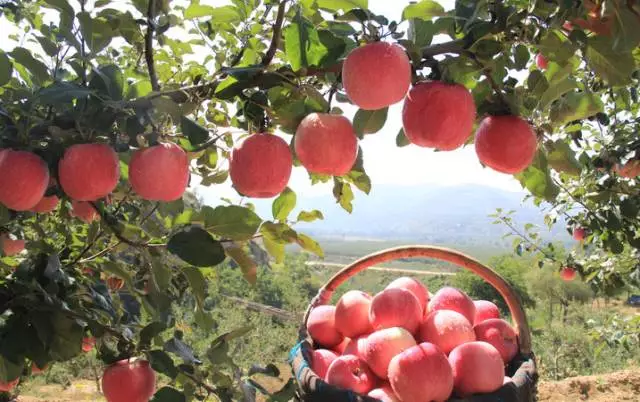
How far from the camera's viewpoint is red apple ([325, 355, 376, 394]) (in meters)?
1.33

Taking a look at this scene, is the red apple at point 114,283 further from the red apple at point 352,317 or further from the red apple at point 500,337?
the red apple at point 500,337

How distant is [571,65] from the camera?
760mm

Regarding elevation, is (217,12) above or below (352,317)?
above

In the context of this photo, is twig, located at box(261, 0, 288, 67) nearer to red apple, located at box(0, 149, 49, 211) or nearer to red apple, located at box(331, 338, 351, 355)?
red apple, located at box(0, 149, 49, 211)

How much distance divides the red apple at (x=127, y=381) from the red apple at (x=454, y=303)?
0.96 m

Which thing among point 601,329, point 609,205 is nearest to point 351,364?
point 609,205

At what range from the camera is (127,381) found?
89cm

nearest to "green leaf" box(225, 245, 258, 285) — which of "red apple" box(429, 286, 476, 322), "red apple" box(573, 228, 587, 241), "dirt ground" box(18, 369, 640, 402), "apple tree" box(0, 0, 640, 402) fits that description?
"apple tree" box(0, 0, 640, 402)

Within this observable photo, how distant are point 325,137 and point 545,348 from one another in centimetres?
713

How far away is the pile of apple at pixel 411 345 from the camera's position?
125 centimetres

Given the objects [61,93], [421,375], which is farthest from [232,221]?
[421,375]

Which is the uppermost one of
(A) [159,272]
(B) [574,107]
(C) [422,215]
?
(B) [574,107]

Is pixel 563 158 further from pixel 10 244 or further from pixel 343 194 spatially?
pixel 10 244

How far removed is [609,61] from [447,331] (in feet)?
3.12
